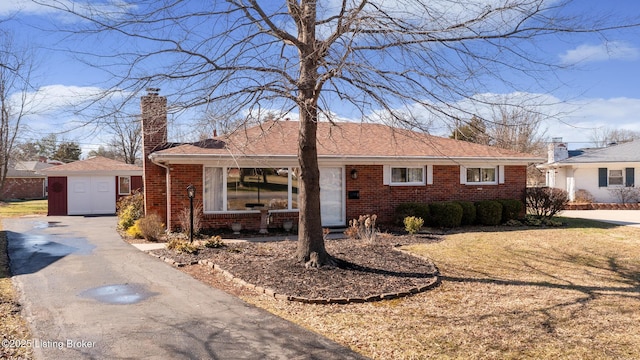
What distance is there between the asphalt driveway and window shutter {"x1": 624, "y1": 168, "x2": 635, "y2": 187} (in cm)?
2752

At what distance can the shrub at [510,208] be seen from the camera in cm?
1655

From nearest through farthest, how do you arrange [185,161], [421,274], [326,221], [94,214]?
[421,274], [185,161], [326,221], [94,214]

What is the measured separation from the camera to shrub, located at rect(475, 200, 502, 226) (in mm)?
16000

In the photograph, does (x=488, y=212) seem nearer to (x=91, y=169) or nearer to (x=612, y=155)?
(x=612, y=155)

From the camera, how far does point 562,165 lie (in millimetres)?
27688

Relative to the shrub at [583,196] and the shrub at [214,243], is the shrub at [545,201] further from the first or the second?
the shrub at [214,243]

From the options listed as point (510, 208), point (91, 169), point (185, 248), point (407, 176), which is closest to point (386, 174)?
point (407, 176)

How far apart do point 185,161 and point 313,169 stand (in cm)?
627

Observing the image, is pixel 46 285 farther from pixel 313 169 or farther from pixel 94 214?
pixel 94 214

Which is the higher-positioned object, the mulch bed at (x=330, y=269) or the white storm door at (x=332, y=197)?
the white storm door at (x=332, y=197)

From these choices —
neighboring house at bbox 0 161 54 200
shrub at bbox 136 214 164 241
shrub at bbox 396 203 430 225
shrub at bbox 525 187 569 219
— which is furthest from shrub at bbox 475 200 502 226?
neighboring house at bbox 0 161 54 200

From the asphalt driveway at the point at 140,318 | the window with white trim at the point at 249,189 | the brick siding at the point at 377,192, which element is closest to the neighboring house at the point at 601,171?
the brick siding at the point at 377,192

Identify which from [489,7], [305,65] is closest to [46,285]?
[305,65]

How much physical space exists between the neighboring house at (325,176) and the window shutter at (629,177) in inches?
533
